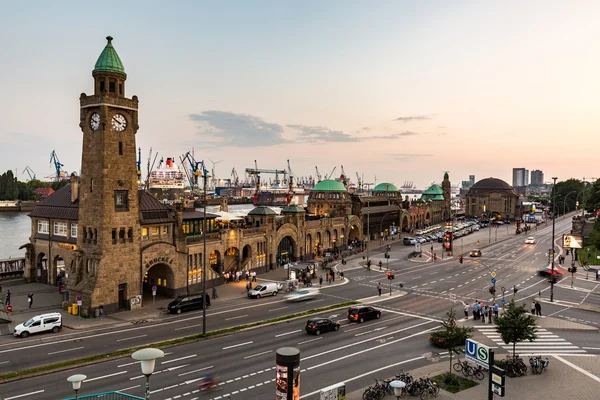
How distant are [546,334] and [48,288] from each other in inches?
2298

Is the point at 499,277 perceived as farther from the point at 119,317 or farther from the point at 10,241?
the point at 10,241

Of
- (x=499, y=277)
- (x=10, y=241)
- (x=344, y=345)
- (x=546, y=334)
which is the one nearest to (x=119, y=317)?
(x=344, y=345)

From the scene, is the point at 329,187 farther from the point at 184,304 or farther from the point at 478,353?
the point at 478,353

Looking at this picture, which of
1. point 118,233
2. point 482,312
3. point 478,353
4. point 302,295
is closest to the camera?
point 478,353

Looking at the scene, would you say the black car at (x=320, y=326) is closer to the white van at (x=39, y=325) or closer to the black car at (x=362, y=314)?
the black car at (x=362, y=314)

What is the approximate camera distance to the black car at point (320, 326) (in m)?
39.6

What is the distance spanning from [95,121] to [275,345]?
31.7 metres

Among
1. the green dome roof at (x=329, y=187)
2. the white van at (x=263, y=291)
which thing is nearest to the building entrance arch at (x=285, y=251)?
the white van at (x=263, y=291)

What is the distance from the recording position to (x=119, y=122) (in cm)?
4934

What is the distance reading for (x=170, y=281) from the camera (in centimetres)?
5544

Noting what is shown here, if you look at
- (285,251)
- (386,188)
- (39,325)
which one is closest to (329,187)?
(285,251)

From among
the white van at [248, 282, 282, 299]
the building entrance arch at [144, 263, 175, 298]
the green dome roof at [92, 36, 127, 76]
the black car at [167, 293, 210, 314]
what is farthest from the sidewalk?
the green dome roof at [92, 36, 127, 76]

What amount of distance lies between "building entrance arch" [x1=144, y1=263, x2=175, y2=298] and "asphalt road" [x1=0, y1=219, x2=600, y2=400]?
28.9 feet

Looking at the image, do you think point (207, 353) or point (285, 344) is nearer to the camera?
point (207, 353)
